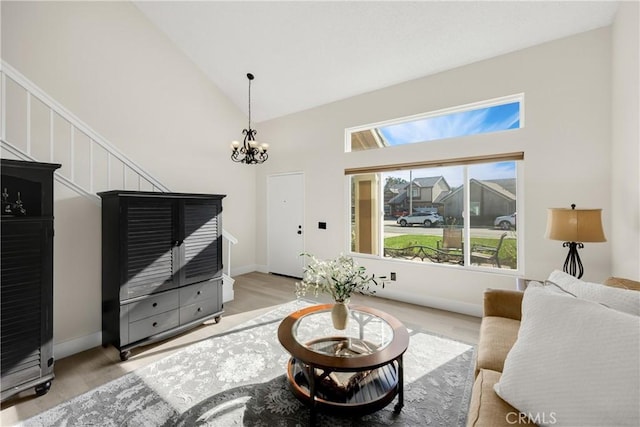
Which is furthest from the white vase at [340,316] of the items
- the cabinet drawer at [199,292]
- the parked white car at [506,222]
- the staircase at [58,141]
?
the staircase at [58,141]

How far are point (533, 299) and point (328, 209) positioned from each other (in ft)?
10.8

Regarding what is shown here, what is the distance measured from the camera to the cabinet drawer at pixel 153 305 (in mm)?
2414

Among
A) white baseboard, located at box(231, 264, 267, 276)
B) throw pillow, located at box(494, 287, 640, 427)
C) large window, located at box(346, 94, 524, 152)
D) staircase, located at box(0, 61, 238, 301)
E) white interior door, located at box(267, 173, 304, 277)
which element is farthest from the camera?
white baseboard, located at box(231, 264, 267, 276)

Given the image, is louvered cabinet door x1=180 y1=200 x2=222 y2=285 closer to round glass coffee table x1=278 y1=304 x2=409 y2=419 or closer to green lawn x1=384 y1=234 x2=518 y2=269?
round glass coffee table x1=278 y1=304 x2=409 y2=419

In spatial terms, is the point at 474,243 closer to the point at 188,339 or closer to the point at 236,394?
the point at 236,394

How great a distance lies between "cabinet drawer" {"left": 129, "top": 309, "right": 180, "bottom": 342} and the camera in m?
2.40

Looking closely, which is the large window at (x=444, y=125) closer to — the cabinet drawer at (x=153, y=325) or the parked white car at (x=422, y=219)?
the parked white car at (x=422, y=219)

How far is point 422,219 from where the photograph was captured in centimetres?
369

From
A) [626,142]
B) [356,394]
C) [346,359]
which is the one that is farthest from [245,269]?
[626,142]

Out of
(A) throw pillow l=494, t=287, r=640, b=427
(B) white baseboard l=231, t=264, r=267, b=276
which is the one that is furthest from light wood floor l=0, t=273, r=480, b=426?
(A) throw pillow l=494, t=287, r=640, b=427

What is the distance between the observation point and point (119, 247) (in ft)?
7.72

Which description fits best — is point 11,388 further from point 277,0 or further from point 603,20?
point 603,20

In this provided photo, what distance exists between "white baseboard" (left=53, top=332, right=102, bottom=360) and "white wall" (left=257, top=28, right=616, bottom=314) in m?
3.09

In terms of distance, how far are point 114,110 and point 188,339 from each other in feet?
10.0
